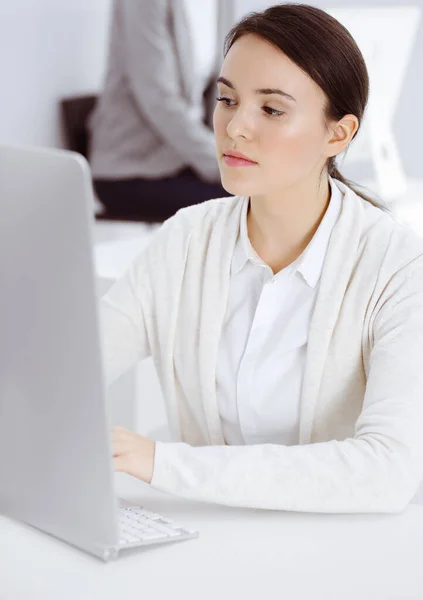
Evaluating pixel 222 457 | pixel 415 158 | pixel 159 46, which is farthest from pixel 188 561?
pixel 415 158

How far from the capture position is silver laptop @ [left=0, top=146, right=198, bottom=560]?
3.09 ft

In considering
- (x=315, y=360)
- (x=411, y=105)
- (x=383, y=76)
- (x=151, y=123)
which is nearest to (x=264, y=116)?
(x=315, y=360)

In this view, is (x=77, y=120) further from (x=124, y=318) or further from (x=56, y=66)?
(x=124, y=318)

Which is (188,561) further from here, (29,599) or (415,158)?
(415,158)

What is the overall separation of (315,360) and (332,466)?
0.23 meters

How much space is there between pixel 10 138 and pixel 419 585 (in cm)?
416

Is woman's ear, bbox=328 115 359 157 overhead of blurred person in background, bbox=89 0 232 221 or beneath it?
overhead

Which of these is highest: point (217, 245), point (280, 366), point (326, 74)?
point (326, 74)

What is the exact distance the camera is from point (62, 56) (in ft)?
16.9

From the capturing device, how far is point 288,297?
1518 mm

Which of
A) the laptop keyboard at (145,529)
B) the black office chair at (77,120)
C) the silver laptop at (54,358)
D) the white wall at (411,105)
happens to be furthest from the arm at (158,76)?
the silver laptop at (54,358)

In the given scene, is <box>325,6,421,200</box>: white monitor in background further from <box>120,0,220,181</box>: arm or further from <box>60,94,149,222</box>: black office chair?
<box>60,94,149,222</box>: black office chair

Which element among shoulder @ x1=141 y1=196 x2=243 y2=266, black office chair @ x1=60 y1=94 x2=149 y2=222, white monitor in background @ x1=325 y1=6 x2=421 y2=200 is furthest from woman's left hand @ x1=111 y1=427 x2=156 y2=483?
black office chair @ x1=60 y1=94 x2=149 y2=222

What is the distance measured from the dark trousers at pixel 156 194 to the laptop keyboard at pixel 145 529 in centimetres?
311
